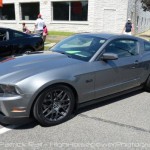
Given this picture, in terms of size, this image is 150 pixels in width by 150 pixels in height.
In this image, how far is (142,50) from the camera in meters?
5.46

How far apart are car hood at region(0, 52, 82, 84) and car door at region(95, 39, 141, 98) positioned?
1.72 feet

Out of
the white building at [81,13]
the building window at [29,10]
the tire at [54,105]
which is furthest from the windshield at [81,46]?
the building window at [29,10]

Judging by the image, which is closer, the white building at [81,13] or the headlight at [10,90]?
the headlight at [10,90]

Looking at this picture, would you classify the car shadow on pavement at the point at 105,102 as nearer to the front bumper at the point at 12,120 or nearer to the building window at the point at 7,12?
the front bumper at the point at 12,120

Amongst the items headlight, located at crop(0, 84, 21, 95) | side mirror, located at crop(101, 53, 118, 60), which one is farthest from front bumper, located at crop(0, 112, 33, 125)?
side mirror, located at crop(101, 53, 118, 60)

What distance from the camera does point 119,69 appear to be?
476 cm

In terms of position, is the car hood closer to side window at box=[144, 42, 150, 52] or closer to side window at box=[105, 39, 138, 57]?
side window at box=[105, 39, 138, 57]

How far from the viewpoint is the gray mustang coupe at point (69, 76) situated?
11.8 ft

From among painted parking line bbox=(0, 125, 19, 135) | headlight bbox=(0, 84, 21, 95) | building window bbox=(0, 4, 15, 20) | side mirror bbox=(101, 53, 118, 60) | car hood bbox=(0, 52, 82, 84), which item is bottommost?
painted parking line bbox=(0, 125, 19, 135)

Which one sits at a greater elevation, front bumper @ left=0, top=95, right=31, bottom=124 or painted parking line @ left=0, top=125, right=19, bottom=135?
front bumper @ left=0, top=95, right=31, bottom=124

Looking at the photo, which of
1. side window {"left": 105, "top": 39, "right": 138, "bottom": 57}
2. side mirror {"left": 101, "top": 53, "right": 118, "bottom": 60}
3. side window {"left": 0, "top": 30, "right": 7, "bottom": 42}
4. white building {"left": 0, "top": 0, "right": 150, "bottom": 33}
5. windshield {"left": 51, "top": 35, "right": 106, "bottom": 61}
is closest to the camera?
side mirror {"left": 101, "top": 53, "right": 118, "bottom": 60}

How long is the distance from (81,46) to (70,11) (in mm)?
15320

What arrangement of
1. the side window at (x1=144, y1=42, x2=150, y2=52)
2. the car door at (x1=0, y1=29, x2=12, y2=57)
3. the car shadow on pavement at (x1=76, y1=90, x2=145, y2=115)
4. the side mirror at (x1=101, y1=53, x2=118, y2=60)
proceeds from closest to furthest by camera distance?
1. the side mirror at (x1=101, y1=53, x2=118, y2=60)
2. the car shadow on pavement at (x1=76, y1=90, x2=145, y2=115)
3. the side window at (x1=144, y1=42, x2=150, y2=52)
4. the car door at (x1=0, y1=29, x2=12, y2=57)

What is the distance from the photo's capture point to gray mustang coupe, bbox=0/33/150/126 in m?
3.61
